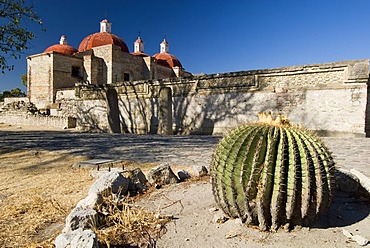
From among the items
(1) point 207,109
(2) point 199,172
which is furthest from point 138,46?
(2) point 199,172

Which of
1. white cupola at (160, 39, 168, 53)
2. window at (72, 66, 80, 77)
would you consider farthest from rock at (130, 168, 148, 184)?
white cupola at (160, 39, 168, 53)

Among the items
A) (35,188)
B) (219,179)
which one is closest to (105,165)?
(35,188)

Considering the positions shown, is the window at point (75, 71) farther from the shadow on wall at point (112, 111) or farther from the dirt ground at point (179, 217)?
the dirt ground at point (179, 217)

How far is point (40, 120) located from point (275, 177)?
20.5 meters

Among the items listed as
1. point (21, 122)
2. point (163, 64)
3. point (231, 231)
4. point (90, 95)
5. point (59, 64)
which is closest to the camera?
point (231, 231)

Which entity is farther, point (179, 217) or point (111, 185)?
point (111, 185)

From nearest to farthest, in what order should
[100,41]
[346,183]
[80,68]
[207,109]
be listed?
[346,183], [207,109], [80,68], [100,41]

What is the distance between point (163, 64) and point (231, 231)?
28.8 m

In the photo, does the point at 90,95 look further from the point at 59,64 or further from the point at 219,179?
the point at 219,179

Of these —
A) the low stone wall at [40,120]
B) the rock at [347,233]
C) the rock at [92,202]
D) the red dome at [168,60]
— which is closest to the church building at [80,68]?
the low stone wall at [40,120]

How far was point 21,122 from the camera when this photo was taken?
1994cm

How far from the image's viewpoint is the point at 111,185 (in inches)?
99.9

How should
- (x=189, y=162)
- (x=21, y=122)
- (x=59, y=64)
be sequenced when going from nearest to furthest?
(x=189, y=162) < (x=21, y=122) < (x=59, y=64)

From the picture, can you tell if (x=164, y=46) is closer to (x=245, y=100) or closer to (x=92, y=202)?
(x=245, y=100)
